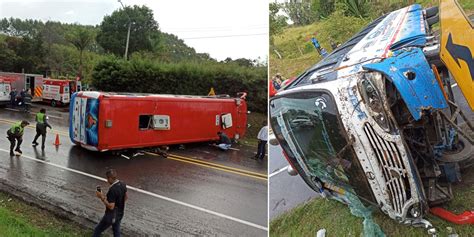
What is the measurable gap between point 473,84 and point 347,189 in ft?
2.33

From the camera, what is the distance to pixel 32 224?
3355 millimetres

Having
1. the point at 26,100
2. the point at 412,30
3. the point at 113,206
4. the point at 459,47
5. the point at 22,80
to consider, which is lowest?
the point at 113,206

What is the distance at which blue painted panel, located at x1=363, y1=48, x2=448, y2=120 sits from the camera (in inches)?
57.9

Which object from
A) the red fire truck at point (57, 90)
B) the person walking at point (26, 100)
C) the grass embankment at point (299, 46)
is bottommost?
the person walking at point (26, 100)

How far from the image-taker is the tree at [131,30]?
355cm

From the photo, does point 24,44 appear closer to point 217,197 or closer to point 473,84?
point 217,197

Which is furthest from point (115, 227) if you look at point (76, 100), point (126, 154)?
point (76, 100)

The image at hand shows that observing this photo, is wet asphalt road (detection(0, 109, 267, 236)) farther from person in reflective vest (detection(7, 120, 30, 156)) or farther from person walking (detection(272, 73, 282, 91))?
person walking (detection(272, 73, 282, 91))

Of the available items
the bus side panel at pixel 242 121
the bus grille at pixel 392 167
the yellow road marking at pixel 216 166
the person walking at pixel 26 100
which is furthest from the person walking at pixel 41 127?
the bus grille at pixel 392 167

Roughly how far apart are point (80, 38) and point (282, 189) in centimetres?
262

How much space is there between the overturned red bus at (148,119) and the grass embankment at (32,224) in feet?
3.51

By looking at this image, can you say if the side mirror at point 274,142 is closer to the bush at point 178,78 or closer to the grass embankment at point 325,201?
the grass embankment at point 325,201

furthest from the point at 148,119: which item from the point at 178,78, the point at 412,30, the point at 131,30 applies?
the point at 412,30

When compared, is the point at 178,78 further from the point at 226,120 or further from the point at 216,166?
the point at 216,166
